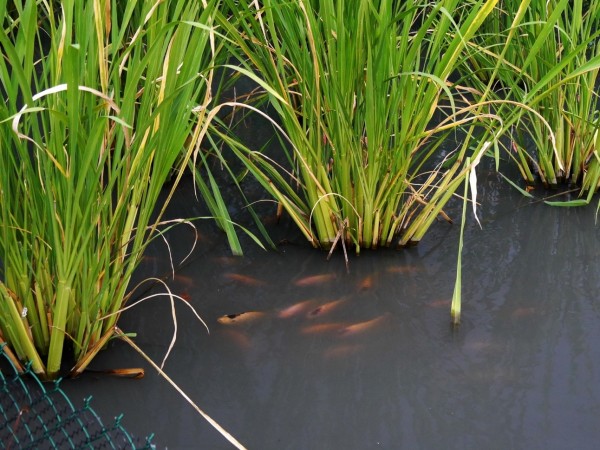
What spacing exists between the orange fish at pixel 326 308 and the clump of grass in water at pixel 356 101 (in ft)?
0.55

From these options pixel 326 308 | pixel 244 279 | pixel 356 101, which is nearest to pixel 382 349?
pixel 326 308

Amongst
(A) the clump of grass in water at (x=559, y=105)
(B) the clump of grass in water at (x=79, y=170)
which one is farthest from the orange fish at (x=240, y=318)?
(A) the clump of grass in water at (x=559, y=105)

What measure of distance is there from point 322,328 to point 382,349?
5.7 inches

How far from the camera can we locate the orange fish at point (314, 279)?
80.3 inches

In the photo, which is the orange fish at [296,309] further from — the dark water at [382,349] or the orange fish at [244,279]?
the orange fish at [244,279]

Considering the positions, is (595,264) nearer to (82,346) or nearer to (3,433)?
(82,346)

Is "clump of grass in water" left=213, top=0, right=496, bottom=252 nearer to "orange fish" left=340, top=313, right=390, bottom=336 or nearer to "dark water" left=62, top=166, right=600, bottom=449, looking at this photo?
"dark water" left=62, top=166, right=600, bottom=449

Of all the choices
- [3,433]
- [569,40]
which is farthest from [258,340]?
[569,40]

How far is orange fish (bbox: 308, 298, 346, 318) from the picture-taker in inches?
76.0

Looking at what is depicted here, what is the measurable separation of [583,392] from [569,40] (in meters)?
0.96

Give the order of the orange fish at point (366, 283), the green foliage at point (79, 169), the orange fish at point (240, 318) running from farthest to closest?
the orange fish at point (366, 283) < the orange fish at point (240, 318) < the green foliage at point (79, 169)

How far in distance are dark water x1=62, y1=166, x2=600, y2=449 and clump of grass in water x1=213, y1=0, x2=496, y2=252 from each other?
12 centimetres

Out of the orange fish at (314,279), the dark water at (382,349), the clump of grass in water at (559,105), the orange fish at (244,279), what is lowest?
the dark water at (382,349)

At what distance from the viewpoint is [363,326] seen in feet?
6.20
